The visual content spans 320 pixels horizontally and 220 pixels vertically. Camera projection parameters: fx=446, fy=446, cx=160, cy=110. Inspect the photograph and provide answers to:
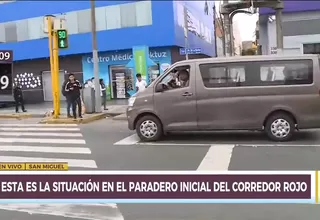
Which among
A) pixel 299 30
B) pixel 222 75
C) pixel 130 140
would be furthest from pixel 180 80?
pixel 299 30

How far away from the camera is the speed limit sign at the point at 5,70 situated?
4.73 metres

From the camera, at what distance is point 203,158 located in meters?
8.25

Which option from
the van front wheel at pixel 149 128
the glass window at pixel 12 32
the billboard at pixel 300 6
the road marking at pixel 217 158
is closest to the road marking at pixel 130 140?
the van front wheel at pixel 149 128

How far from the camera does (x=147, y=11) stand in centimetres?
2766

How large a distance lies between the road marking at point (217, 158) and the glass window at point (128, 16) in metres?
19.5

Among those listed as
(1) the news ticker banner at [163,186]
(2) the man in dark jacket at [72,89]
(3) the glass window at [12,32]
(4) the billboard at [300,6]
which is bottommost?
(1) the news ticker banner at [163,186]

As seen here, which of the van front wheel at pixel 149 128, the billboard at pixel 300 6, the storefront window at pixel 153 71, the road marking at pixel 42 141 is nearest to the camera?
the van front wheel at pixel 149 128

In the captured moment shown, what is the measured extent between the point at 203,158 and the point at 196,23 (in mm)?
28256

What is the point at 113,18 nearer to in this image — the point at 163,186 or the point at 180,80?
the point at 180,80

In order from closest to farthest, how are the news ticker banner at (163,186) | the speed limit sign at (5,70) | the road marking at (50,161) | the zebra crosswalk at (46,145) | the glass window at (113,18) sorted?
the news ticker banner at (163,186)
the speed limit sign at (5,70)
the road marking at (50,161)
the zebra crosswalk at (46,145)
the glass window at (113,18)

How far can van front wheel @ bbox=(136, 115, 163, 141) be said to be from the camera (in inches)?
411

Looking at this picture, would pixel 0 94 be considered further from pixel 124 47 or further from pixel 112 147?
pixel 124 47

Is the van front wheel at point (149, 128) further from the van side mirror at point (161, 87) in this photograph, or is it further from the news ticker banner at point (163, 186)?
the news ticker banner at point (163, 186)

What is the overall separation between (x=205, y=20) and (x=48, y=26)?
2691 centimetres
